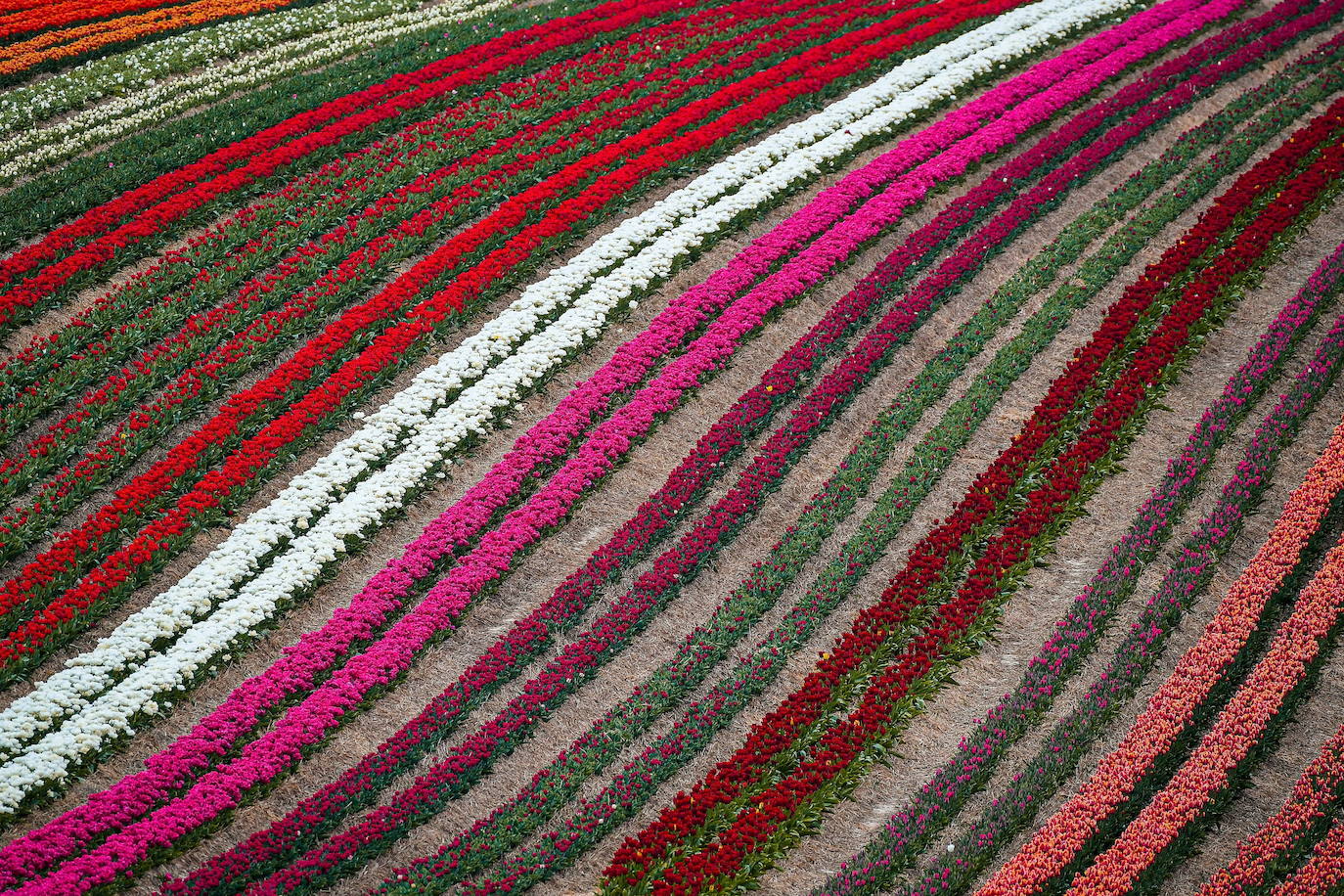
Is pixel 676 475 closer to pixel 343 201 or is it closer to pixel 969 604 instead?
pixel 969 604

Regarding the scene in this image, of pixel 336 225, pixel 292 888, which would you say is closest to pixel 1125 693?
pixel 292 888

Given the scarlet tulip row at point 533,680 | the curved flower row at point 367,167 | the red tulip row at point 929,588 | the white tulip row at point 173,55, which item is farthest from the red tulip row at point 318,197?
the red tulip row at point 929,588

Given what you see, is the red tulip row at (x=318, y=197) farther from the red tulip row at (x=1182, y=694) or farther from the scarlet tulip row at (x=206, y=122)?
the red tulip row at (x=1182, y=694)

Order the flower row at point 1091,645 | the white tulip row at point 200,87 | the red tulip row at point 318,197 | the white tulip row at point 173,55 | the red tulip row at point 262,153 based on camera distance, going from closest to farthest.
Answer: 1. the flower row at point 1091,645
2. the red tulip row at point 318,197
3. the red tulip row at point 262,153
4. the white tulip row at point 200,87
5. the white tulip row at point 173,55

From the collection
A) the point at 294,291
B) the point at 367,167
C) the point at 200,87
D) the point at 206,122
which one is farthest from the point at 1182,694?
the point at 200,87

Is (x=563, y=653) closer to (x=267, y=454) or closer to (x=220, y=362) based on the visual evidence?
(x=267, y=454)

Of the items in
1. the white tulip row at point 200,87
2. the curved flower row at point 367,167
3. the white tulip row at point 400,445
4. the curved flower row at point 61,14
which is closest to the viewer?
the white tulip row at point 400,445
